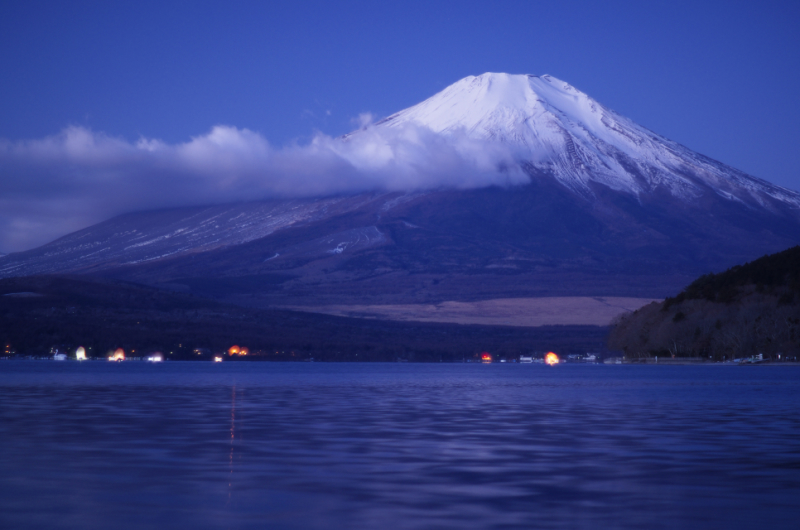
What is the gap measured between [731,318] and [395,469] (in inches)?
3672

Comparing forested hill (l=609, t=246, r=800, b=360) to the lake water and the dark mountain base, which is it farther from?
the lake water

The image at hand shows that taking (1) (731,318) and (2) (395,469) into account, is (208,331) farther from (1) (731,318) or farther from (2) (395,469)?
(2) (395,469)

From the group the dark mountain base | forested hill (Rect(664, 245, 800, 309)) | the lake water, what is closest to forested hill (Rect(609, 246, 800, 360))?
forested hill (Rect(664, 245, 800, 309))

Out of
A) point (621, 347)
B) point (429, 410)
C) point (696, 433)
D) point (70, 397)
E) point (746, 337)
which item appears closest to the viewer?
point (696, 433)

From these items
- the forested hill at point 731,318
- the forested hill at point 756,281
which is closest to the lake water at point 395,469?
the forested hill at point 731,318

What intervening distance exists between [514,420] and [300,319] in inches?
6539

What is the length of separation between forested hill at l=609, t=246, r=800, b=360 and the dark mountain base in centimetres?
5665

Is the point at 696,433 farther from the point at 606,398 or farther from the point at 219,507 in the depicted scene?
the point at 606,398

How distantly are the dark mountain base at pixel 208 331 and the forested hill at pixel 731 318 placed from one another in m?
56.6

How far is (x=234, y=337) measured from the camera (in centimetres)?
16575

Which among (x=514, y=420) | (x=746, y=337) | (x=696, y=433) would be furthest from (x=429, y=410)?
(x=746, y=337)

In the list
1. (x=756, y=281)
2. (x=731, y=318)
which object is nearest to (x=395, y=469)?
(x=731, y=318)

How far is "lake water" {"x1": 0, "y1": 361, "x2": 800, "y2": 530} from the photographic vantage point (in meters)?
10.4

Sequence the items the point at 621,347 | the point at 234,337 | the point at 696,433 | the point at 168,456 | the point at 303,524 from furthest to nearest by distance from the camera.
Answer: the point at 234,337
the point at 621,347
the point at 696,433
the point at 168,456
the point at 303,524
